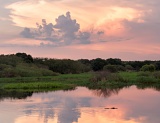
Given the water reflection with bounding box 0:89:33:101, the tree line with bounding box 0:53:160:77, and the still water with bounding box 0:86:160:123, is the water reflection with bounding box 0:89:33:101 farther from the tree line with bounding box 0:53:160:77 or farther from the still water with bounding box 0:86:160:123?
the tree line with bounding box 0:53:160:77

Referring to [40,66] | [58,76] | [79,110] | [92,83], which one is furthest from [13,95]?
[40,66]

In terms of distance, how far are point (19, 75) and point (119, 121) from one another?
35442 millimetres

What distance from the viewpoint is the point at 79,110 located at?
880 inches

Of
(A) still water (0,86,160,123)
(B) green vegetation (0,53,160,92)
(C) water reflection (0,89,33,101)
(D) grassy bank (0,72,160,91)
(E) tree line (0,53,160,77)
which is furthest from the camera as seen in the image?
(E) tree line (0,53,160,77)

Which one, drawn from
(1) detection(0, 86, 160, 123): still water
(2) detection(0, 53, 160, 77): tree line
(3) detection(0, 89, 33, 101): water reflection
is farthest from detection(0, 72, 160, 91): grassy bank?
(2) detection(0, 53, 160, 77): tree line

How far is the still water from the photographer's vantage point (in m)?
19.3

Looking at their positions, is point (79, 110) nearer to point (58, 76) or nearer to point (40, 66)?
point (58, 76)

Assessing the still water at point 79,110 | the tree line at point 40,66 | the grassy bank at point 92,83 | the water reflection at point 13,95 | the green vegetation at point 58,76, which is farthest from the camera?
the tree line at point 40,66

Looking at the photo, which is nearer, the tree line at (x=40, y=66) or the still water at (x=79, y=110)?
the still water at (x=79, y=110)

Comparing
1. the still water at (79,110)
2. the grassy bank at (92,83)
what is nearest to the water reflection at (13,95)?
the still water at (79,110)

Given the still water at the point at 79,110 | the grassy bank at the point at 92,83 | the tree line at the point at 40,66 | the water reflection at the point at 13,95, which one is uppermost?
the tree line at the point at 40,66

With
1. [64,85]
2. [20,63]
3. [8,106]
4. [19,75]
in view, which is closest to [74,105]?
[8,106]

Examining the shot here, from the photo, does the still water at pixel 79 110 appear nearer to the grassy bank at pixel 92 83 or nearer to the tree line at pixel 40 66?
the grassy bank at pixel 92 83

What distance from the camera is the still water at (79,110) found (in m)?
19.3
